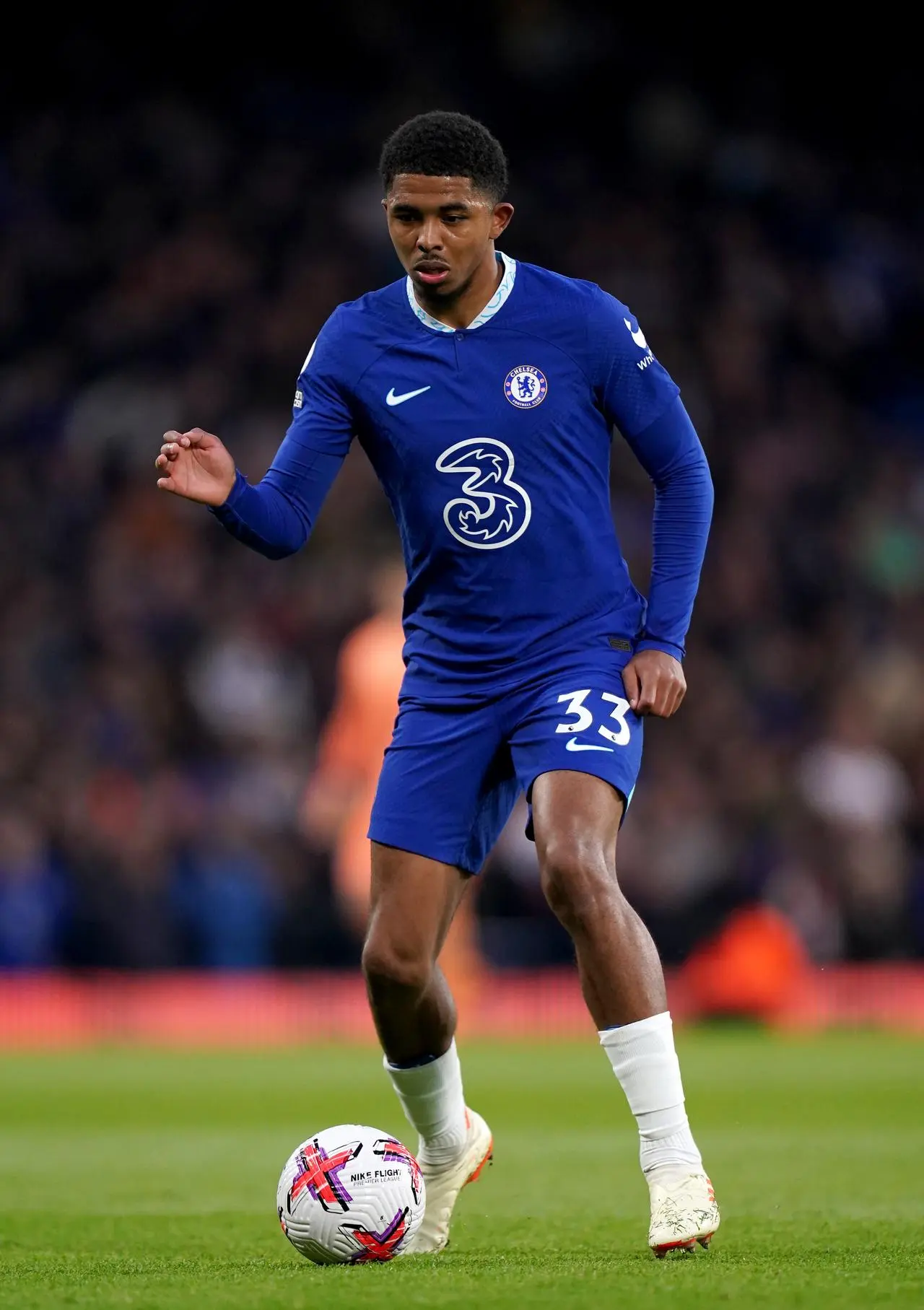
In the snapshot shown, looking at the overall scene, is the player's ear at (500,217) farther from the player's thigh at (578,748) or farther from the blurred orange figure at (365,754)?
the blurred orange figure at (365,754)

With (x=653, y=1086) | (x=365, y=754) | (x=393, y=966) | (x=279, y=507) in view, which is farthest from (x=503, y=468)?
(x=365, y=754)

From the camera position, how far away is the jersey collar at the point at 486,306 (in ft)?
16.7

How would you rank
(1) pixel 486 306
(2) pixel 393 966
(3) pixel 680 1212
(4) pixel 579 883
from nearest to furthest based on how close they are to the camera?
1. (3) pixel 680 1212
2. (4) pixel 579 883
3. (2) pixel 393 966
4. (1) pixel 486 306

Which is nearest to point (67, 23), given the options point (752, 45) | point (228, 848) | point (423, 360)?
point (752, 45)

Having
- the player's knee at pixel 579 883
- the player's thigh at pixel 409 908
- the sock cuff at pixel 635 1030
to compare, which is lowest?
the sock cuff at pixel 635 1030

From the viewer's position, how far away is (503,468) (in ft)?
16.3

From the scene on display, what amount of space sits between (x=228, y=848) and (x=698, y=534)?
30.5 feet

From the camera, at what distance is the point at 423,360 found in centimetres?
507

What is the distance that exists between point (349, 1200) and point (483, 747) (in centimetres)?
103

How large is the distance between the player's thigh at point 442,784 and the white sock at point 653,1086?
0.59m

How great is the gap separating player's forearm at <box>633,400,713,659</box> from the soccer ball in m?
1.32

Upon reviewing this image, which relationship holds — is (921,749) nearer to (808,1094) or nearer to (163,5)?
(808,1094)

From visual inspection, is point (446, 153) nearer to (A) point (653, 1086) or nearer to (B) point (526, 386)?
(B) point (526, 386)

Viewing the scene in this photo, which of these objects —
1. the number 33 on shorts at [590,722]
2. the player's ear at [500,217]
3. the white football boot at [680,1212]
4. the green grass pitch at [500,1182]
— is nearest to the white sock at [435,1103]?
the green grass pitch at [500,1182]
